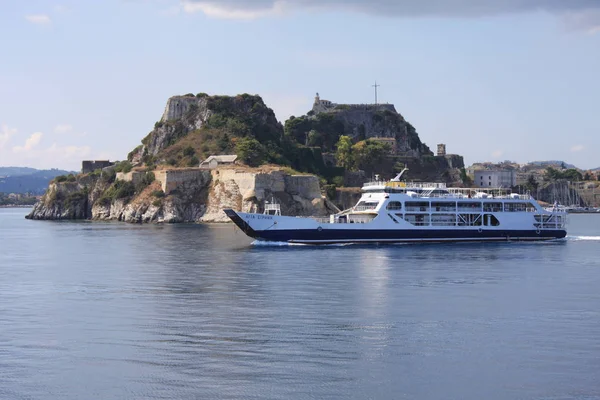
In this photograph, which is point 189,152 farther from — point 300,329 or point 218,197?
point 300,329

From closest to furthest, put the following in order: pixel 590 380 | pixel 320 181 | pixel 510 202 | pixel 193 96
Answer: pixel 590 380, pixel 510 202, pixel 320 181, pixel 193 96

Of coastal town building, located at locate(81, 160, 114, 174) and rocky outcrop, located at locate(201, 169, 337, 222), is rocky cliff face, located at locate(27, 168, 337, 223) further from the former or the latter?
coastal town building, located at locate(81, 160, 114, 174)

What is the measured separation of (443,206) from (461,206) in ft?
5.35

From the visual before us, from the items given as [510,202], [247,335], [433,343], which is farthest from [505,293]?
[510,202]

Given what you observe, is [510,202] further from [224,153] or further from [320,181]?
[224,153]

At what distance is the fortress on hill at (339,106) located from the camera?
164 metres

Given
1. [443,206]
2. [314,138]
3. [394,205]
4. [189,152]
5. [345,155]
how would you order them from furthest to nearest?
[314,138] < [345,155] < [189,152] < [443,206] < [394,205]

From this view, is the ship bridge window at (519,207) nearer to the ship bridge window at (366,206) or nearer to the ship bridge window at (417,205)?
the ship bridge window at (417,205)

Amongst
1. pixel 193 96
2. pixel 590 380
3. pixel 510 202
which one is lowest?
pixel 590 380

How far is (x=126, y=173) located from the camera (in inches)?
4902

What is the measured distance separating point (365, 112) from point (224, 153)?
4739cm

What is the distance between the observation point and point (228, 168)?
115 meters

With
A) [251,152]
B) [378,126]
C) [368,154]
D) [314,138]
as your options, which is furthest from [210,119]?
[378,126]

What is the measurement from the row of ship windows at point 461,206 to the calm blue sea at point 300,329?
44.2 feet
